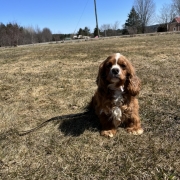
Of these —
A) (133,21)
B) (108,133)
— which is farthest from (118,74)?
(133,21)

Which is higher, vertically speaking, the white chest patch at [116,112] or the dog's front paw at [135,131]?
the white chest patch at [116,112]

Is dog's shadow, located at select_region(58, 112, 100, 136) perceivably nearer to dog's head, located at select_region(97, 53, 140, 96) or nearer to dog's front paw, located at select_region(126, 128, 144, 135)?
dog's front paw, located at select_region(126, 128, 144, 135)

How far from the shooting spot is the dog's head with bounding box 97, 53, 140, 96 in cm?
269

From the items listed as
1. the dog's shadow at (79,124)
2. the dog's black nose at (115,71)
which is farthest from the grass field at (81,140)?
the dog's black nose at (115,71)

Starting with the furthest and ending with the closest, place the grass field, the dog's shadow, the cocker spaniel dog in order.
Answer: the dog's shadow, the cocker spaniel dog, the grass field

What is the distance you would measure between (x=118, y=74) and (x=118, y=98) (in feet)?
1.21

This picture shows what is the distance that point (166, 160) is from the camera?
232 centimetres

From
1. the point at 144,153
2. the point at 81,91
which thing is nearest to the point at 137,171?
the point at 144,153

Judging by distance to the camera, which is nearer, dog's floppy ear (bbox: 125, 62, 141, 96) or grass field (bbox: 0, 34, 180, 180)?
grass field (bbox: 0, 34, 180, 180)

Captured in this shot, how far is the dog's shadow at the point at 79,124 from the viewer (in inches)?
122

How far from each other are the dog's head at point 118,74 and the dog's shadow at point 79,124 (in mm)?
647

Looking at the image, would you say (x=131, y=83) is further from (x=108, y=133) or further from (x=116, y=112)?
(x=108, y=133)

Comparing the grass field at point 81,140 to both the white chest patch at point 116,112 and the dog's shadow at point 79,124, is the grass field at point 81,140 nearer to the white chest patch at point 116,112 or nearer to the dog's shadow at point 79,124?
the dog's shadow at point 79,124

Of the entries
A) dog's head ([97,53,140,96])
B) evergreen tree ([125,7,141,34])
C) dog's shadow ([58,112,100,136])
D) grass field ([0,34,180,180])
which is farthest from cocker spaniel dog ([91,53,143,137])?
evergreen tree ([125,7,141,34])
